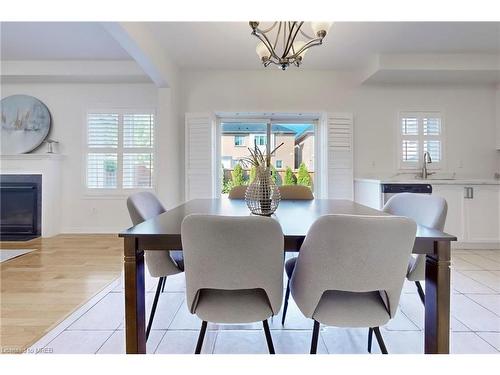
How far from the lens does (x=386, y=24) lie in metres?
3.13

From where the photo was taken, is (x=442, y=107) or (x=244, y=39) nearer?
(x=244, y=39)

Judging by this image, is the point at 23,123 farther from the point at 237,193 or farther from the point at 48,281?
the point at 237,193

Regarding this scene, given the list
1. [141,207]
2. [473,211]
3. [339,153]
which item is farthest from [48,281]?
[473,211]

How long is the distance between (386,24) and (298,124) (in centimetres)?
199

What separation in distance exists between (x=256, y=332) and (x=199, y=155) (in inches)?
116

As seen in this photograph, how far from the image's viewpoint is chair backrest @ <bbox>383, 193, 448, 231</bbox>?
1715 mm

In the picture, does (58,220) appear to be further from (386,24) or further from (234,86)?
(386,24)

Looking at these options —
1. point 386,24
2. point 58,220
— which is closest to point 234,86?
point 386,24

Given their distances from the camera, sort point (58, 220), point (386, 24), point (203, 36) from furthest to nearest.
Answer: point (58, 220), point (203, 36), point (386, 24)

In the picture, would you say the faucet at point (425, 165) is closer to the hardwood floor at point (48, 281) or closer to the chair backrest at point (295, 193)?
the chair backrest at point (295, 193)

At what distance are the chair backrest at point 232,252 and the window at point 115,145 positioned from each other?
155 inches

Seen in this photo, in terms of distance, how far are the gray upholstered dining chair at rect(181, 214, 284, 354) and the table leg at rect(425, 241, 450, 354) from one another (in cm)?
66

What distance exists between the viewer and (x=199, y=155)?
14.3 feet

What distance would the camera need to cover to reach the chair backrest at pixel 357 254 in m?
1.10
